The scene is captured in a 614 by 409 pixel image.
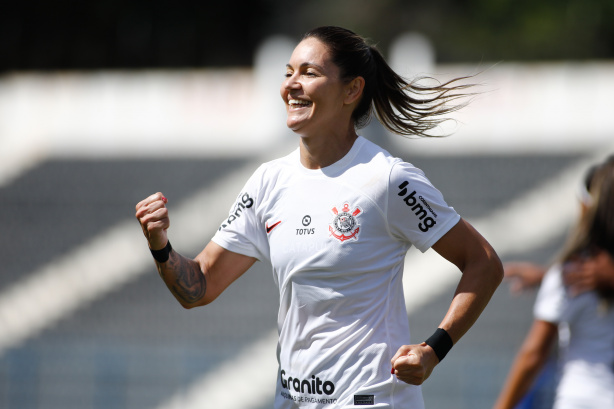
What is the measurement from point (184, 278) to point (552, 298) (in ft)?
5.68

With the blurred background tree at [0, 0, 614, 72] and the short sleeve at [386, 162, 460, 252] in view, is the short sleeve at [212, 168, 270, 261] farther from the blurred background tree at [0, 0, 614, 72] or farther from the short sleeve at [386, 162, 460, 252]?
the blurred background tree at [0, 0, 614, 72]

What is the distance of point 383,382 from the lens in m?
2.87

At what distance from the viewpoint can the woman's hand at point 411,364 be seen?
2652 millimetres

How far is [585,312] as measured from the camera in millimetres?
3869

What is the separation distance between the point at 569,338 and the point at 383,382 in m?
1.43

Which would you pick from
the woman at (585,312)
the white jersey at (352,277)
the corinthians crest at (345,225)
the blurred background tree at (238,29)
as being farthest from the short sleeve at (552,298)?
the blurred background tree at (238,29)

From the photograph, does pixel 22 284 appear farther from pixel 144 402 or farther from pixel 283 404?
pixel 283 404

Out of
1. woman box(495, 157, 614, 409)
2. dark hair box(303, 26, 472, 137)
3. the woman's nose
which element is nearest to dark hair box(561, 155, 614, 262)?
woman box(495, 157, 614, 409)

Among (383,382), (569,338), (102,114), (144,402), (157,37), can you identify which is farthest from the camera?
(157,37)

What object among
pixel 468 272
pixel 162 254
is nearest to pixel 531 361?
Answer: pixel 468 272

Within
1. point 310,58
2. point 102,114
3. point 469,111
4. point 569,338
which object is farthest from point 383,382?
point 102,114

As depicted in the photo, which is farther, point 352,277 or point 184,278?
point 184,278

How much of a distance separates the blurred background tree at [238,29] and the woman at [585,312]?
20.8 metres

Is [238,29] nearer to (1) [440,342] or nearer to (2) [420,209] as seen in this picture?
(2) [420,209]
